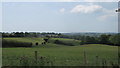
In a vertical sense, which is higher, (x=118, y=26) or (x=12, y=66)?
(x=118, y=26)

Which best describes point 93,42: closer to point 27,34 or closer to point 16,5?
point 27,34

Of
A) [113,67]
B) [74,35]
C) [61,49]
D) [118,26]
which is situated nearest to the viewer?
[113,67]

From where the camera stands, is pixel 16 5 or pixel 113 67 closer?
pixel 113 67

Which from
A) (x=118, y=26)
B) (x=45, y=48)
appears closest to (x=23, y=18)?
(x=45, y=48)

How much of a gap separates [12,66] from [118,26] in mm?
4110

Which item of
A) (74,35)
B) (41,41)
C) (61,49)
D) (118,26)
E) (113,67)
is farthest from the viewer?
(41,41)

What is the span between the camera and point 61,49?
867 centimetres

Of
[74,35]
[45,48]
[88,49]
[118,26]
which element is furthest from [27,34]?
[118,26]

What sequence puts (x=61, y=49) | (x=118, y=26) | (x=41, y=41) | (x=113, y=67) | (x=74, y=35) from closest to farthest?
1. (x=113, y=67)
2. (x=118, y=26)
3. (x=74, y=35)
4. (x=61, y=49)
5. (x=41, y=41)

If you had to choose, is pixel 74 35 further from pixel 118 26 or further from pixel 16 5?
pixel 16 5

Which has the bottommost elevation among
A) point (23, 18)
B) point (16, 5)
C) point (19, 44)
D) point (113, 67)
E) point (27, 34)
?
point (113, 67)

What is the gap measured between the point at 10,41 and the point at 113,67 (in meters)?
5.70

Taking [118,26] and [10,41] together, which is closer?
[118,26]

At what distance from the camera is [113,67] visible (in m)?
5.33
